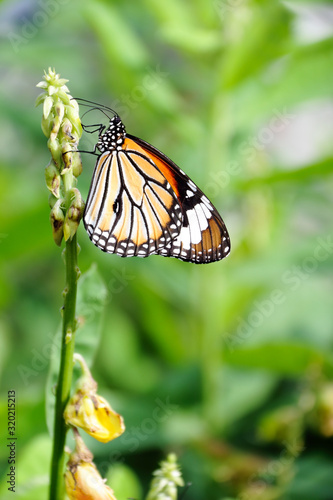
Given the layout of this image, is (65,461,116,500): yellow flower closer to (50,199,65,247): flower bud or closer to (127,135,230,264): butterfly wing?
(50,199,65,247): flower bud

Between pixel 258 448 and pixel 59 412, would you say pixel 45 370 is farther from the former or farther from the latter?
pixel 59 412

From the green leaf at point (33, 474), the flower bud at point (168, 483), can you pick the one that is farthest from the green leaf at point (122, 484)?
the flower bud at point (168, 483)

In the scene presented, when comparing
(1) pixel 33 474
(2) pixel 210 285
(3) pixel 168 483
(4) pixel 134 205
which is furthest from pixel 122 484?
(2) pixel 210 285

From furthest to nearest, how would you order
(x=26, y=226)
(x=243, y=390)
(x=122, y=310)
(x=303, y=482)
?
(x=122, y=310) → (x=243, y=390) → (x=26, y=226) → (x=303, y=482)

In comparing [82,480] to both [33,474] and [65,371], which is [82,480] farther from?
[33,474]

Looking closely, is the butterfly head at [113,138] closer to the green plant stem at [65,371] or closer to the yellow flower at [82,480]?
the green plant stem at [65,371]

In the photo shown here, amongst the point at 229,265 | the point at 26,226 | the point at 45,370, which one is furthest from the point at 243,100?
the point at 45,370
